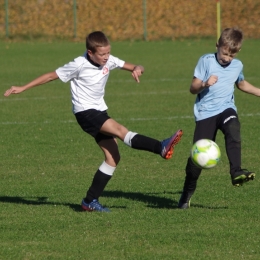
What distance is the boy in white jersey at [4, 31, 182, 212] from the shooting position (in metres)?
7.30

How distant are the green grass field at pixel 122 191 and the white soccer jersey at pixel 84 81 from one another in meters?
1.07

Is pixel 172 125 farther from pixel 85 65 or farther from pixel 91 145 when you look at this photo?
pixel 85 65

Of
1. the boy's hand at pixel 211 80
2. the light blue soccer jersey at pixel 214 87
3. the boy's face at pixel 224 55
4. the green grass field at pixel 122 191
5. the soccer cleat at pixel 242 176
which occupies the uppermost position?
the boy's face at pixel 224 55

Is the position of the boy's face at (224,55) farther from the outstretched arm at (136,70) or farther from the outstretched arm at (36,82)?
the outstretched arm at (36,82)

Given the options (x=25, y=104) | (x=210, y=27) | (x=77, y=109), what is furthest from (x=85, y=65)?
(x=210, y=27)

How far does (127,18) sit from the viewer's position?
37.0 metres

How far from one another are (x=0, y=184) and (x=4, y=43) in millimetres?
24898

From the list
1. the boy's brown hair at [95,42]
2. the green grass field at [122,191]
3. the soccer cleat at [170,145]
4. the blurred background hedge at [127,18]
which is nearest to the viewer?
the green grass field at [122,191]

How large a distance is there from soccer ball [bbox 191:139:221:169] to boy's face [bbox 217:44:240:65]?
2.67 feet

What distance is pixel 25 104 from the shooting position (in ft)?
54.8

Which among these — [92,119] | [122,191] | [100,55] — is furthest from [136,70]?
[122,191]

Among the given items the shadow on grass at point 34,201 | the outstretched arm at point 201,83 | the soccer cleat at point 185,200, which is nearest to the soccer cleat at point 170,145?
the outstretched arm at point 201,83

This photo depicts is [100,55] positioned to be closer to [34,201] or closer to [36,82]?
[36,82]

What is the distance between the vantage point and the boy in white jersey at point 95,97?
287 inches
